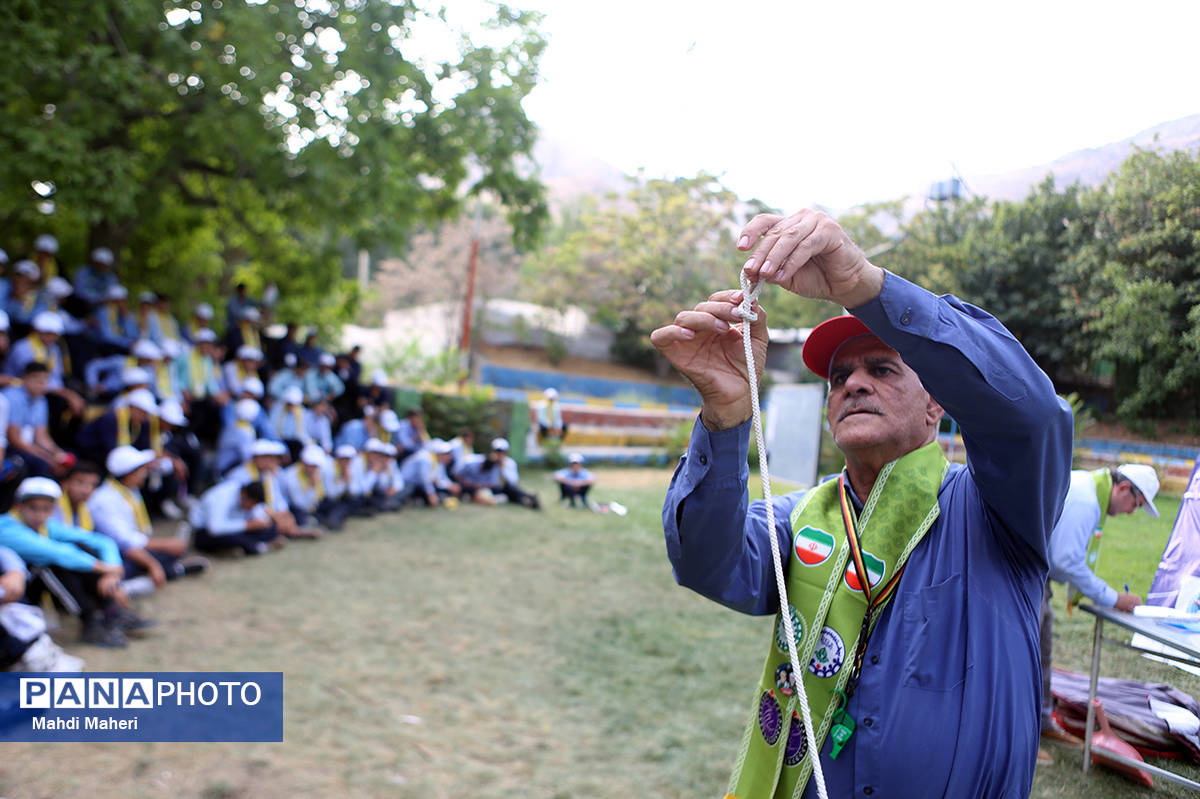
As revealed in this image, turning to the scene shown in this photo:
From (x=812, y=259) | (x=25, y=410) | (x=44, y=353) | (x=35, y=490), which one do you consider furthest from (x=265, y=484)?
(x=812, y=259)

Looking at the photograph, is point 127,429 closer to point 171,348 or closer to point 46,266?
point 171,348

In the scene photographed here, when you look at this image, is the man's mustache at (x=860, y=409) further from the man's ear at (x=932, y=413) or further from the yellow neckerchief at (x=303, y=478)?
the yellow neckerchief at (x=303, y=478)

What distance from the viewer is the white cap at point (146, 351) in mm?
8367

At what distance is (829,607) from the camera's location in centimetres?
180

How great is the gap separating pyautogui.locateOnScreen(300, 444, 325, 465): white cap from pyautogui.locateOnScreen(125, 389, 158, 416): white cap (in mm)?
1751

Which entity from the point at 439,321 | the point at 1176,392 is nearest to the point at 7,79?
the point at 1176,392

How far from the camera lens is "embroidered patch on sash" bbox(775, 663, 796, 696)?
1839mm

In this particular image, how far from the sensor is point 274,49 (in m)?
7.89

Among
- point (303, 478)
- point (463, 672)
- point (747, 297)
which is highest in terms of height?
point (747, 297)

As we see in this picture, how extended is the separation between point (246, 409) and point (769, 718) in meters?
8.31

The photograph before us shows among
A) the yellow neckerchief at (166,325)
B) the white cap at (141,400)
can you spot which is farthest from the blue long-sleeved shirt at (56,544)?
the yellow neckerchief at (166,325)

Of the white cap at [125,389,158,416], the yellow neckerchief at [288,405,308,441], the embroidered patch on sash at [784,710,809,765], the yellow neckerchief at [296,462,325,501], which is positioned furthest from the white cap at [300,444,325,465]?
the embroidered patch on sash at [784,710,809,765]

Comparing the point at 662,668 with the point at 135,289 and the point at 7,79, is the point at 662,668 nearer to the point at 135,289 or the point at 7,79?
the point at 7,79

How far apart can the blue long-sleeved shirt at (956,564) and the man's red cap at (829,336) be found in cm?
39
